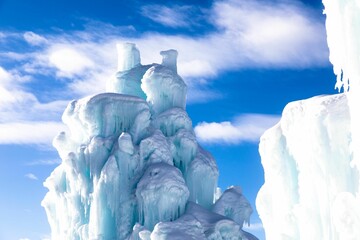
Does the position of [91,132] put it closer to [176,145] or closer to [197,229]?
[176,145]

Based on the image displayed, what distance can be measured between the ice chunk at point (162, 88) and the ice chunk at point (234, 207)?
751 centimetres

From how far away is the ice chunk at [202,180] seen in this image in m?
37.8

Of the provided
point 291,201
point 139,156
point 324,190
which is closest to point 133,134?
point 139,156

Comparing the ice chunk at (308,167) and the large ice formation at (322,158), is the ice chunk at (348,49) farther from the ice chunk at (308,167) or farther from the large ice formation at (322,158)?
the ice chunk at (308,167)

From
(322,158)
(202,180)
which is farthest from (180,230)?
(322,158)

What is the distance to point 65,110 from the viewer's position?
38.7 m

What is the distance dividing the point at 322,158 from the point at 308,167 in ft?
4.22

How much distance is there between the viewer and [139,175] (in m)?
35.3

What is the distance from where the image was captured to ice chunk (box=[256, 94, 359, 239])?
20406 millimetres

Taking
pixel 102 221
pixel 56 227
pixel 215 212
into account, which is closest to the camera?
pixel 102 221

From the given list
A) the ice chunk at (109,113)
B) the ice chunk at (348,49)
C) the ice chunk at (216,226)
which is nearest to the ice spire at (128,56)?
the ice chunk at (109,113)

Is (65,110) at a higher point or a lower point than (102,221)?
higher

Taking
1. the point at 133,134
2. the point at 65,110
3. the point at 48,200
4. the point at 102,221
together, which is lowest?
the point at 102,221

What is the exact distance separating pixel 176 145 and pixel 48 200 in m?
9.96
